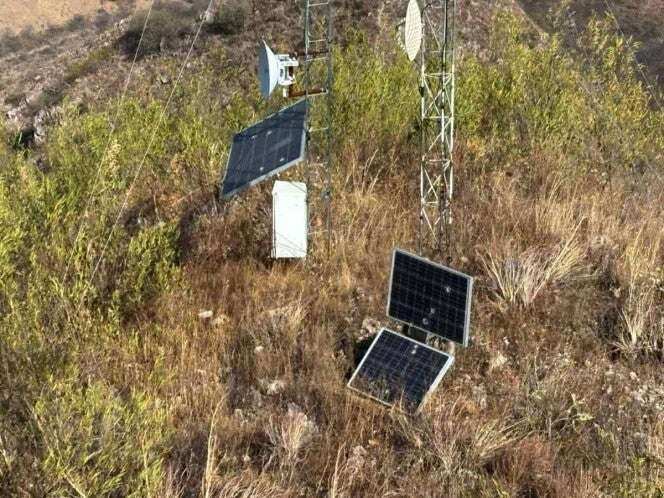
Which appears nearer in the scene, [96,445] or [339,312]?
[96,445]

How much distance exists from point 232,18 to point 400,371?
17095mm

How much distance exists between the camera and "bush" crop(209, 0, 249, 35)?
1927 centimetres

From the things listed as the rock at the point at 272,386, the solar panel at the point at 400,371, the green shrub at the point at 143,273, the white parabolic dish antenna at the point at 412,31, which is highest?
the white parabolic dish antenna at the point at 412,31

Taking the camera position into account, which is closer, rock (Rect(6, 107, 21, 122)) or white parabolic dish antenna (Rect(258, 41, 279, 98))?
white parabolic dish antenna (Rect(258, 41, 279, 98))

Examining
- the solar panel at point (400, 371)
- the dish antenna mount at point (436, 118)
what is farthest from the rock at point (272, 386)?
the dish antenna mount at point (436, 118)

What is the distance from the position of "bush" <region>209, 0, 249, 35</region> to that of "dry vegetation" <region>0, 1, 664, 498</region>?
1162 cm

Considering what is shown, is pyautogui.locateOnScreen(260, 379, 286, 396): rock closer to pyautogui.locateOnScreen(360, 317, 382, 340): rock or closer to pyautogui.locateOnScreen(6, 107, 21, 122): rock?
pyautogui.locateOnScreen(360, 317, 382, 340): rock

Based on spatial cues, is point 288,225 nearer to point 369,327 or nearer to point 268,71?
point 369,327

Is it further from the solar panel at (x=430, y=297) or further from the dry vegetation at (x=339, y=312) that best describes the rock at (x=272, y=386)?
the solar panel at (x=430, y=297)

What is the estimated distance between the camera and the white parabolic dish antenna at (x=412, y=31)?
19.1 ft

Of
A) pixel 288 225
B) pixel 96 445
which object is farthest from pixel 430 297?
pixel 96 445

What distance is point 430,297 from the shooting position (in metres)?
4.77

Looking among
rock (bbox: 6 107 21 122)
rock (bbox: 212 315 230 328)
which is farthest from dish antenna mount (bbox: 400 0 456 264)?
rock (bbox: 6 107 21 122)

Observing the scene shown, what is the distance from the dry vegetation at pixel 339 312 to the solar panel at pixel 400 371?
0.13 metres
